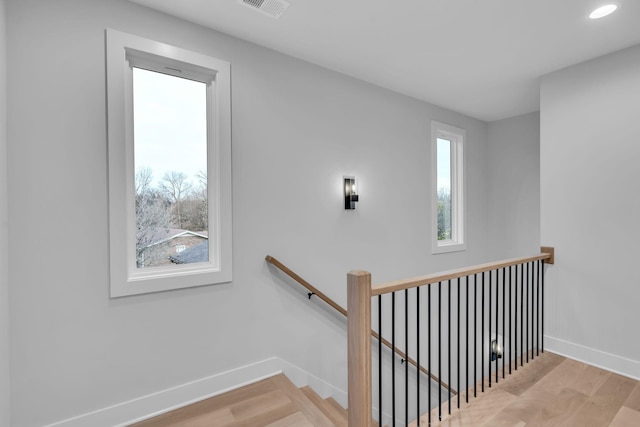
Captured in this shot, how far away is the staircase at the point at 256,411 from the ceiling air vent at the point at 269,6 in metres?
2.60

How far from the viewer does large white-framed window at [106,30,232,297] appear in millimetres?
1933

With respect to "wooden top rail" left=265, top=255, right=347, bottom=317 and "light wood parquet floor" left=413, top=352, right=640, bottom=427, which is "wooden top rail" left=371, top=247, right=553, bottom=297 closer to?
"light wood parquet floor" left=413, top=352, right=640, bottom=427

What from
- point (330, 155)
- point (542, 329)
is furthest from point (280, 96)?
point (542, 329)

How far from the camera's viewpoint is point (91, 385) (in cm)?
185

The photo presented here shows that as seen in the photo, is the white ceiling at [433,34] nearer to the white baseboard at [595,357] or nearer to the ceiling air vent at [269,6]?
the ceiling air vent at [269,6]

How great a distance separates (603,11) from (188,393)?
3762mm

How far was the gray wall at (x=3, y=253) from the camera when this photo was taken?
5.13ft

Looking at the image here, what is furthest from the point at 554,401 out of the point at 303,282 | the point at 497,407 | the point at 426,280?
the point at 303,282

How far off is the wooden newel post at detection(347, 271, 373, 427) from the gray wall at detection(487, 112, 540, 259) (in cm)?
365

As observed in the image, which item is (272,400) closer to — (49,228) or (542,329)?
(49,228)

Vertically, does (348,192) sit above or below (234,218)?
above

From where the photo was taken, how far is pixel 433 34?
2.35 m

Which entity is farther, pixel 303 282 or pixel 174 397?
pixel 303 282

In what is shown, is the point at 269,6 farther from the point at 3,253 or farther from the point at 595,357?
the point at 595,357
